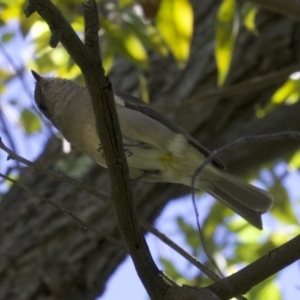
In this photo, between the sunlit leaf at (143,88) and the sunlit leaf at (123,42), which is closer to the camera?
the sunlit leaf at (123,42)

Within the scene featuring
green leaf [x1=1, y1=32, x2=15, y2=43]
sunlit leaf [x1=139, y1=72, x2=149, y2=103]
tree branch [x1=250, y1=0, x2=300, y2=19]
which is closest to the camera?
tree branch [x1=250, y1=0, x2=300, y2=19]

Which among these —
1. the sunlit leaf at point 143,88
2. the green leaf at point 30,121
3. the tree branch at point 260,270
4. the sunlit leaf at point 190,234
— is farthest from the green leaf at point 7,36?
the tree branch at point 260,270

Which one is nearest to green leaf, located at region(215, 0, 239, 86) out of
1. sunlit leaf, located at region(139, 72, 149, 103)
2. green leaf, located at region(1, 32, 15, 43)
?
sunlit leaf, located at region(139, 72, 149, 103)

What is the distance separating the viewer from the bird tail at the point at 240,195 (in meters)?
3.27

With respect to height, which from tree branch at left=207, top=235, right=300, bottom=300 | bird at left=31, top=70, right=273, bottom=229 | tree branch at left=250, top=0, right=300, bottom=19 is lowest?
tree branch at left=207, top=235, right=300, bottom=300

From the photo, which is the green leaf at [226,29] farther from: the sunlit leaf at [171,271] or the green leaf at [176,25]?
→ the sunlit leaf at [171,271]

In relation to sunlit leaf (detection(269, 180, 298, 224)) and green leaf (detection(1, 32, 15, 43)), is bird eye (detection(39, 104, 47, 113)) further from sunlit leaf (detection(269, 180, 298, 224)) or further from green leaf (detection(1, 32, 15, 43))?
sunlit leaf (detection(269, 180, 298, 224))

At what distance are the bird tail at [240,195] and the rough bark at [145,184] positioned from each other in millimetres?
478

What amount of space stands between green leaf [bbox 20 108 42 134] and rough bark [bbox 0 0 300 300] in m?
0.31

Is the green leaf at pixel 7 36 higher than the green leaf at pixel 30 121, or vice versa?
the green leaf at pixel 7 36

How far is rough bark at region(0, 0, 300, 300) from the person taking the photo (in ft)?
12.1

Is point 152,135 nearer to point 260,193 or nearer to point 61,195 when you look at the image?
point 260,193

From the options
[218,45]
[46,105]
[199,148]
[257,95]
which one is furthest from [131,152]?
[257,95]

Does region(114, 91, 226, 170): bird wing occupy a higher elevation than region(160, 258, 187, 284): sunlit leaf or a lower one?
lower
